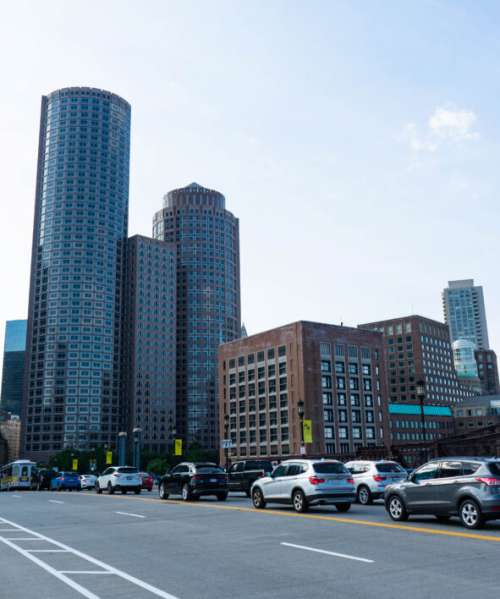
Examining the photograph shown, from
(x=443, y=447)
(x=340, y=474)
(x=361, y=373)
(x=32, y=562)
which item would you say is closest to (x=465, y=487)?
(x=340, y=474)

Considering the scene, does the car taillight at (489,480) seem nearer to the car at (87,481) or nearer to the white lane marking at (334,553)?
the white lane marking at (334,553)

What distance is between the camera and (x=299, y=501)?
20938 millimetres

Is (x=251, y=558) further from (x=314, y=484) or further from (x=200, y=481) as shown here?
(x=200, y=481)

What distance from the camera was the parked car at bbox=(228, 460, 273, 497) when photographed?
32.7 m

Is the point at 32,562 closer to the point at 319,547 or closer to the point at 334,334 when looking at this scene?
the point at 319,547

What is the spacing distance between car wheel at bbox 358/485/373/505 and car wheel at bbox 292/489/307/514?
417 centimetres

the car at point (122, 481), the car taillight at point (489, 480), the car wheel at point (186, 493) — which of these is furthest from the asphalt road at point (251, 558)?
the car at point (122, 481)

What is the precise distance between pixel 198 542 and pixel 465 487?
6.51 m

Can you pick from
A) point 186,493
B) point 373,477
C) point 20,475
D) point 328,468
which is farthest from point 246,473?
point 20,475

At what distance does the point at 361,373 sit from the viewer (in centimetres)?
13475

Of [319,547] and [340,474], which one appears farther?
[340,474]

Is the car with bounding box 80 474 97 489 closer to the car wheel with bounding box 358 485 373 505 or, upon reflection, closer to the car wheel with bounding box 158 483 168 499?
the car wheel with bounding box 158 483 168 499

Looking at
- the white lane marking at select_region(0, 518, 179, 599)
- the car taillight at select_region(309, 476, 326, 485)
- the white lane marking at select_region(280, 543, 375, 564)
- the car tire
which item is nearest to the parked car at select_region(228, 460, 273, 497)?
the car tire

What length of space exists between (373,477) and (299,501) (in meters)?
4.28
